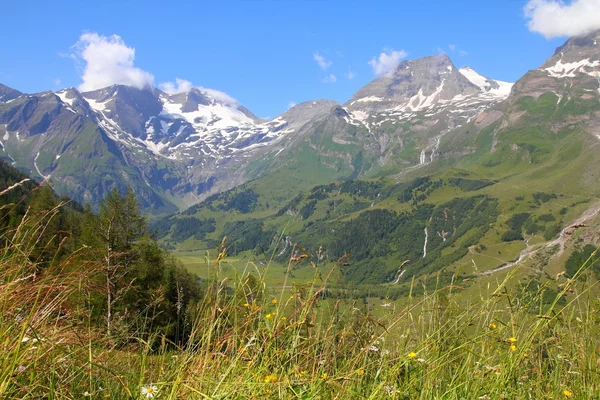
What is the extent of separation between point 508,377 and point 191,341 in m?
2.69

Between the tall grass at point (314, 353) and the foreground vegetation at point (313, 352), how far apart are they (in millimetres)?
17

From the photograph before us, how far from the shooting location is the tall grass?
3084 millimetres

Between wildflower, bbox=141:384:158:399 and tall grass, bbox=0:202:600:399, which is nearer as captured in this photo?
wildflower, bbox=141:384:158:399

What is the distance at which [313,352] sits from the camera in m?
4.15

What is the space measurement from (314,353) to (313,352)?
15 centimetres

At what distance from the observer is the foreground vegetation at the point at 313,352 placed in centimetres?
309

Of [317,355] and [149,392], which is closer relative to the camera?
[149,392]

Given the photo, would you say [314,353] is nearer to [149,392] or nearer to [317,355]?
[317,355]

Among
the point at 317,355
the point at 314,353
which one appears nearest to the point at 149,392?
the point at 314,353

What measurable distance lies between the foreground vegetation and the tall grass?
17 millimetres

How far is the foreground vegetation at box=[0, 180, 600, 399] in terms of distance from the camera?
10.1ft

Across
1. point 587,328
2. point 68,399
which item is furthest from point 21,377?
point 587,328

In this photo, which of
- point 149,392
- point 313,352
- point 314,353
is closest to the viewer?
point 149,392

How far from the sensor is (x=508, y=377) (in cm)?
336
